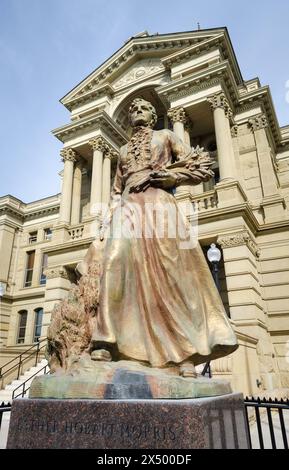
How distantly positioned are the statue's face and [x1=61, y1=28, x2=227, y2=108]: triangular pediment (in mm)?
22744

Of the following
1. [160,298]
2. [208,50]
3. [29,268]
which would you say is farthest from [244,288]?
[29,268]

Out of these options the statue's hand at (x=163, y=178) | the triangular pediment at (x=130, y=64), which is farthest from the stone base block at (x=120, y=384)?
the triangular pediment at (x=130, y=64)

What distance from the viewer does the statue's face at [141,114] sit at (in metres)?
4.06

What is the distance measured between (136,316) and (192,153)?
1926mm

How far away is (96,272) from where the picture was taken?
11.6 ft

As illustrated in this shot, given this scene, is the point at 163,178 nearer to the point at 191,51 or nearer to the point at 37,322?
the point at 191,51

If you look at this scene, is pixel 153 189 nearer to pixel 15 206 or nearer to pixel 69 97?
pixel 69 97

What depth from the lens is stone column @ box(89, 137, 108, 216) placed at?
69.7ft

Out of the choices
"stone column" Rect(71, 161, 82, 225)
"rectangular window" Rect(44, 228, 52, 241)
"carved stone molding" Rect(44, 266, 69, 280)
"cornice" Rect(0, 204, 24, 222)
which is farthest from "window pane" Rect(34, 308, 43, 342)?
"stone column" Rect(71, 161, 82, 225)

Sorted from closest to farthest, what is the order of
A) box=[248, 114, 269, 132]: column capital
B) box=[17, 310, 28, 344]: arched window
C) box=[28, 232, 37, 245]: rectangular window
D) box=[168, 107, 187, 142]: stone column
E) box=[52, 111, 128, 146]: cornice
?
1. box=[168, 107, 187, 142]: stone column
2. box=[248, 114, 269, 132]: column capital
3. box=[52, 111, 128, 146]: cornice
4. box=[17, 310, 28, 344]: arched window
5. box=[28, 232, 37, 245]: rectangular window

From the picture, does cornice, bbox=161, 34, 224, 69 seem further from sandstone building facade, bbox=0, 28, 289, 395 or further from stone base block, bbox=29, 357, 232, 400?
stone base block, bbox=29, 357, 232, 400

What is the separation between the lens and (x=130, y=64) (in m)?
26.9
